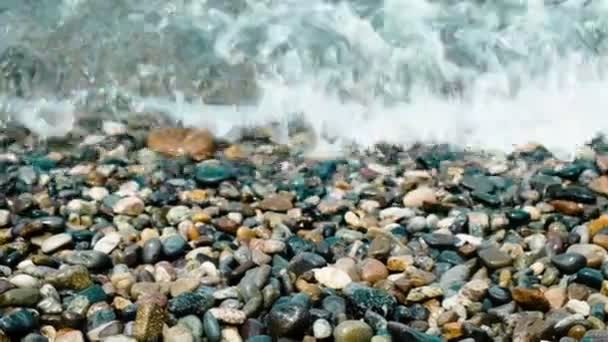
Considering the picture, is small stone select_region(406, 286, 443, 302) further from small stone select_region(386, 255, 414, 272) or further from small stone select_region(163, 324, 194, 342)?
small stone select_region(163, 324, 194, 342)

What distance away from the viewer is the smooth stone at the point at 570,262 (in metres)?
3.38

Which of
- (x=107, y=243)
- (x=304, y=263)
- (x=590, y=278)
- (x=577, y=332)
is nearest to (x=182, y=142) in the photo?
(x=107, y=243)

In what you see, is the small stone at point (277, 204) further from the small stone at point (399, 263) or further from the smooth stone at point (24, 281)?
the smooth stone at point (24, 281)

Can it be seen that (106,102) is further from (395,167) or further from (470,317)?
(470,317)

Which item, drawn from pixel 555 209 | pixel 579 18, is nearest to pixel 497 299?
pixel 555 209

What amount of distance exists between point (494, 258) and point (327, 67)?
2.42m

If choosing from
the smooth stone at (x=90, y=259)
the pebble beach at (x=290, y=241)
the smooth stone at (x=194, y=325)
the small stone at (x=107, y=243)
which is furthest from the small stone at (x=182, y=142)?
the smooth stone at (x=194, y=325)

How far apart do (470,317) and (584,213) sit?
44.3 inches

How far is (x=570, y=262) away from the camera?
133 inches

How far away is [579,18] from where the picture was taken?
20.4 ft

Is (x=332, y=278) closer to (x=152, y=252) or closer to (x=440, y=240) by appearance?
(x=440, y=240)

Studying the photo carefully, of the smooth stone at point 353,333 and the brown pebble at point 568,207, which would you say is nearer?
the smooth stone at point 353,333

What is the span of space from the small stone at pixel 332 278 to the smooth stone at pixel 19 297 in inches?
40.6

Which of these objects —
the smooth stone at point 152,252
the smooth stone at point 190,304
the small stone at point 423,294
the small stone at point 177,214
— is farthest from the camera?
the small stone at point 177,214
